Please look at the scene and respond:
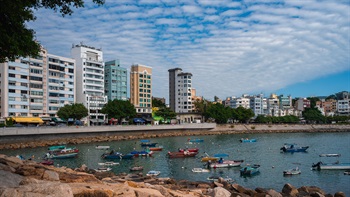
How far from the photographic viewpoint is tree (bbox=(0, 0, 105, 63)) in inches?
629

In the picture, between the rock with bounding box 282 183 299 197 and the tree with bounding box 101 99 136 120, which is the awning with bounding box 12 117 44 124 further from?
the rock with bounding box 282 183 299 197

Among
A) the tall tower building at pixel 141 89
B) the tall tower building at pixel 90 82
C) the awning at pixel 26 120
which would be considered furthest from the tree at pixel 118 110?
the awning at pixel 26 120

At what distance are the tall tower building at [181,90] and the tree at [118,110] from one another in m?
49.7

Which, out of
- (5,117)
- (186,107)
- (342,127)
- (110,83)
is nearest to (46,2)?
(5,117)

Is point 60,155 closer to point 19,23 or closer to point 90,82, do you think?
point 19,23

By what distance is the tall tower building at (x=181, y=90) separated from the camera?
156850 mm

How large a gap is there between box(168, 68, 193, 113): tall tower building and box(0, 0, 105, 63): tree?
453 ft

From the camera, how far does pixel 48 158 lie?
5222 cm

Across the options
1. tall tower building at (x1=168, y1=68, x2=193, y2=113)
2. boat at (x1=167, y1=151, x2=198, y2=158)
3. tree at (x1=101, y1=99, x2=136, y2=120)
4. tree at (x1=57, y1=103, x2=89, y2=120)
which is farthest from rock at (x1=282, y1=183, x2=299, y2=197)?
tall tower building at (x1=168, y1=68, x2=193, y2=113)

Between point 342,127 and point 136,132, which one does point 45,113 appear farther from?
point 342,127

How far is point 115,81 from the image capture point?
12962 cm

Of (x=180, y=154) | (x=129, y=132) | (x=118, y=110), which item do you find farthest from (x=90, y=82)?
(x=180, y=154)

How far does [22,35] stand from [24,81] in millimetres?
84557

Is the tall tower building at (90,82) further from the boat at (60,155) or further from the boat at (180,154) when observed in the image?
the boat at (180,154)
